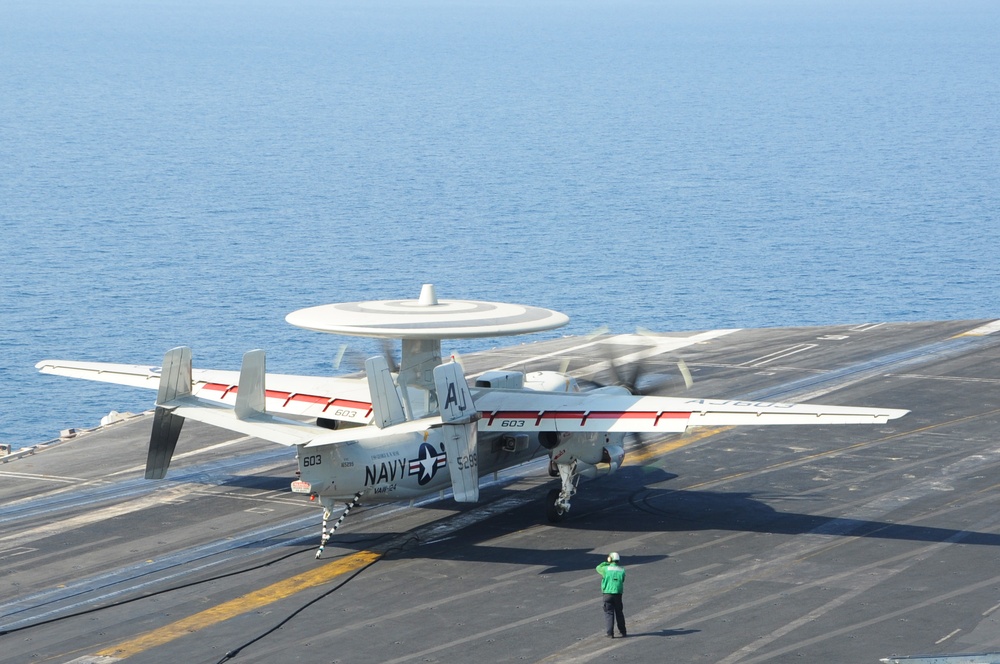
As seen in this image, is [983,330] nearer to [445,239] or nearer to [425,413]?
[425,413]

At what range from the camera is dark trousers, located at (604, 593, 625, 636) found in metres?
30.6

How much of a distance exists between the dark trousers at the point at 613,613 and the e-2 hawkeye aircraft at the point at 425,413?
718 centimetres

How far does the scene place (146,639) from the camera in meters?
31.3

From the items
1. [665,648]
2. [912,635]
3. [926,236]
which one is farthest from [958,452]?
[926,236]

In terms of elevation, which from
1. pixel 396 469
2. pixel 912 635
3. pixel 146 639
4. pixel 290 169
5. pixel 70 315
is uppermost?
pixel 290 169

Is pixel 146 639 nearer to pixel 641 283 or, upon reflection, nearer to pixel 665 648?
pixel 665 648

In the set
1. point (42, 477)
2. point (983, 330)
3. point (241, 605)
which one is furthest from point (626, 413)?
point (983, 330)

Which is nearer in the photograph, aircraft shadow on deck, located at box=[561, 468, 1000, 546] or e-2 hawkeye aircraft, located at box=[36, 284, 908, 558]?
e-2 hawkeye aircraft, located at box=[36, 284, 908, 558]

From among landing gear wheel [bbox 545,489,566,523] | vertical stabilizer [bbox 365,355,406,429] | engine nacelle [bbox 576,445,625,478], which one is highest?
vertical stabilizer [bbox 365,355,406,429]

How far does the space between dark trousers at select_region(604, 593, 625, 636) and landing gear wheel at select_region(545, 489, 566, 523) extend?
395 inches

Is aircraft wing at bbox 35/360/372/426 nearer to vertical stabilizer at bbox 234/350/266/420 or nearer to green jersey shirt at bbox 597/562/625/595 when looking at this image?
vertical stabilizer at bbox 234/350/266/420

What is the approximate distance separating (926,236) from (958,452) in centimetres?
9309

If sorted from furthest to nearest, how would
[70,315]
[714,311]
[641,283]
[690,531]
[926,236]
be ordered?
1. [926,236]
2. [641,283]
3. [714,311]
4. [70,315]
5. [690,531]

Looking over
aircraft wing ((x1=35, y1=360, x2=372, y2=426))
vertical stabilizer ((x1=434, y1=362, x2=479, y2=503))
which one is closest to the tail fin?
aircraft wing ((x1=35, y1=360, x2=372, y2=426))
